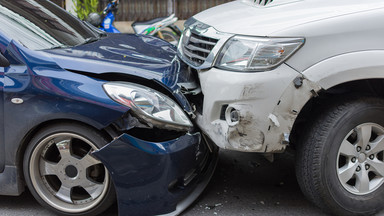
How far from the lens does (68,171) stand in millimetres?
3086

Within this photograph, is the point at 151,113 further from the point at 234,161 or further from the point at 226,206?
the point at 234,161

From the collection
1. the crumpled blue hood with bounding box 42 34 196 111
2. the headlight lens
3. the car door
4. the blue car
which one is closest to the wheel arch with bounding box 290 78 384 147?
the headlight lens

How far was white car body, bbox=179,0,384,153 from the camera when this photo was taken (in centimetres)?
283

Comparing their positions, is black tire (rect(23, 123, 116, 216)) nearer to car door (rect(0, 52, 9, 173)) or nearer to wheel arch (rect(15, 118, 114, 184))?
wheel arch (rect(15, 118, 114, 184))

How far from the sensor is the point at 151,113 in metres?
2.97

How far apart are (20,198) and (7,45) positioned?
1233mm

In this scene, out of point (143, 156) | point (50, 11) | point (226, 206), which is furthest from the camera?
point (50, 11)

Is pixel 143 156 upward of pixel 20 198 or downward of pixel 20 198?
upward

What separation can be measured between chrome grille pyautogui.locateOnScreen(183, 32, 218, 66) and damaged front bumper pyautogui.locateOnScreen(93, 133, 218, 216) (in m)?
0.61

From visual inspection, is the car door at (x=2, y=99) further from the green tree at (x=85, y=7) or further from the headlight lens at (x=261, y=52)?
the green tree at (x=85, y=7)

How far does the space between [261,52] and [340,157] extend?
95 cm

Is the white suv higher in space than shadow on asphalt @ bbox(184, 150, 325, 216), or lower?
higher

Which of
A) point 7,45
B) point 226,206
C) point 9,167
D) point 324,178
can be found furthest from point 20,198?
point 324,178

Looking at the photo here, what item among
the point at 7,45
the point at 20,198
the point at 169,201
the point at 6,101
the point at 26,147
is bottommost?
the point at 20,198
